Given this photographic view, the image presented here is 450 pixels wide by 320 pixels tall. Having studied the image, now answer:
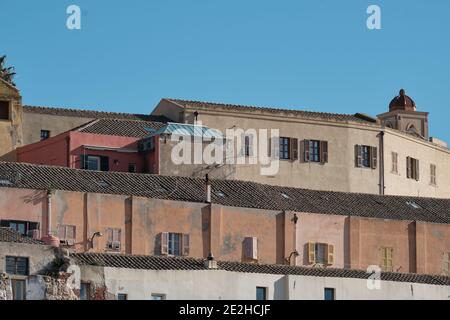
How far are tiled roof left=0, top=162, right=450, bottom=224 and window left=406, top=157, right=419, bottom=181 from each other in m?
7.49

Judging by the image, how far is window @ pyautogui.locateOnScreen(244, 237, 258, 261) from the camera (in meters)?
90.5

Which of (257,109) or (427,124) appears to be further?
(427,124)

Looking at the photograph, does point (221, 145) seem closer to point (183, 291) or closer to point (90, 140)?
point (90, 140)

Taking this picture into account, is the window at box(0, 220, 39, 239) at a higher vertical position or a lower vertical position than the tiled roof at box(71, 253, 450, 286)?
higher

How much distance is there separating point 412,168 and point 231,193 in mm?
19337

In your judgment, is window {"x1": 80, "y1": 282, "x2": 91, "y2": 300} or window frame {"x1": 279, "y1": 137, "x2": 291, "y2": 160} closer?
window {"x1": 80, "y1": 282, "x2": 91, "y2": 300}

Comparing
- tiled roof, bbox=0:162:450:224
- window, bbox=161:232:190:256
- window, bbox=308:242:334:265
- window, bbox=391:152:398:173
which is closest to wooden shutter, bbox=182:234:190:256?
window, bbox=161:232:190:256

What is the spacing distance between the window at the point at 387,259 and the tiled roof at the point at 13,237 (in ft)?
66.2

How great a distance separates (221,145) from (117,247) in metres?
14.0

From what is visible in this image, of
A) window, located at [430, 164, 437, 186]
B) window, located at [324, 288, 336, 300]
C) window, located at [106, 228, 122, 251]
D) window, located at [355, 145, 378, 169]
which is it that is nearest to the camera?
window, located at [324, 288, 336, 300]

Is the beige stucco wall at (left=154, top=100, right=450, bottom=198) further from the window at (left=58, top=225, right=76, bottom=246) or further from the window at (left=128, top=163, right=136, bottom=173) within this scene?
the window at (left=58, top=225, right=76, bottom=246)
